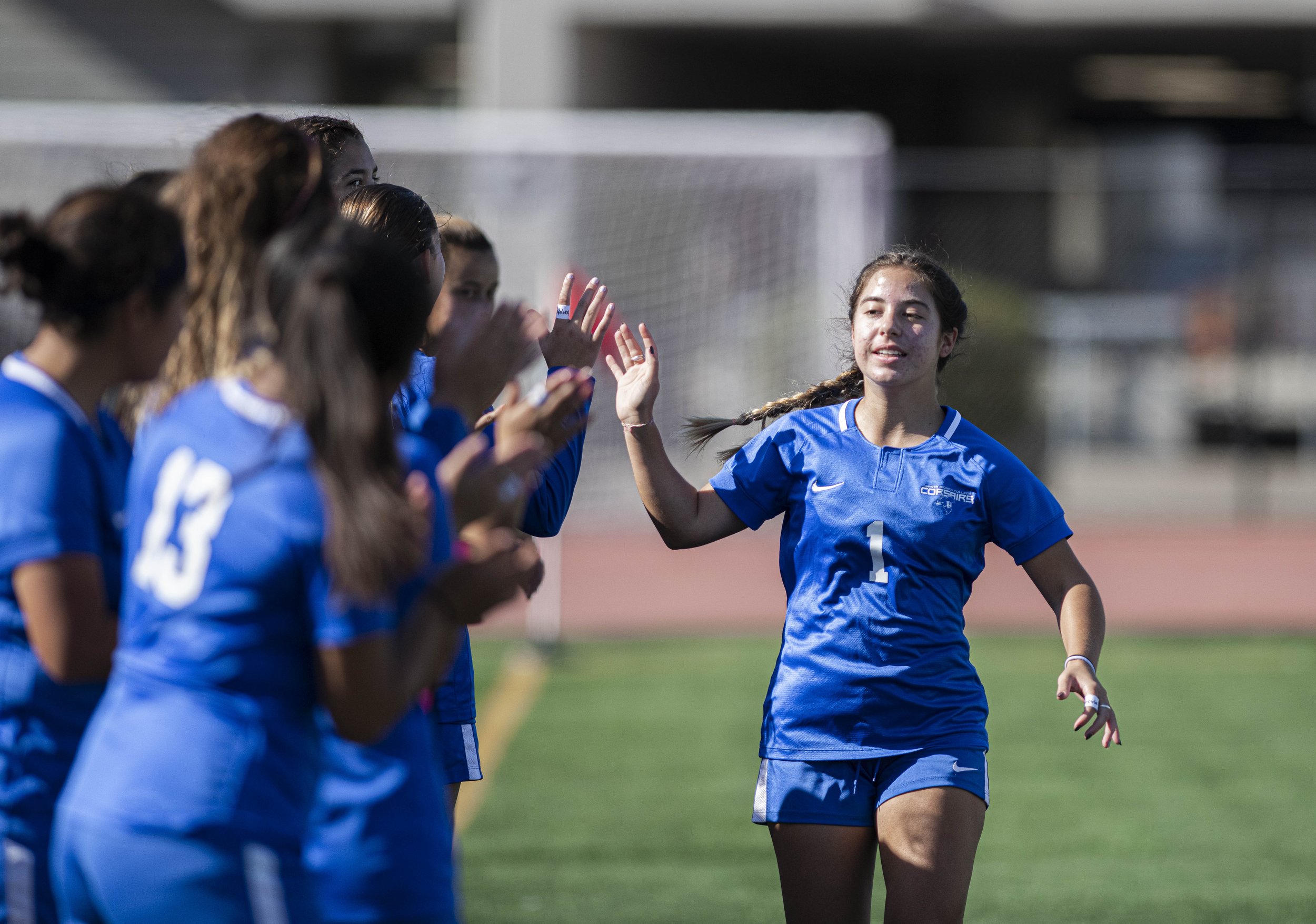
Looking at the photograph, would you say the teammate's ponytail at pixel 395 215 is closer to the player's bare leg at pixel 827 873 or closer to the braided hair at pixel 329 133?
the braided hair at pixel 329 133

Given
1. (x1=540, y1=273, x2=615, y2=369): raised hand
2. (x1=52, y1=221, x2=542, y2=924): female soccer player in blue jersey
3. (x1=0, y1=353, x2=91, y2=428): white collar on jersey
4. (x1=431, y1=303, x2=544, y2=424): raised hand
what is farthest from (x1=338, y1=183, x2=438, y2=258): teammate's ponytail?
(x1=52, y1=221, x2=542, y2=924): female soccer player in blue jersey

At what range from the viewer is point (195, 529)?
1.97 meters

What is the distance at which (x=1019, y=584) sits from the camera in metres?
13.2

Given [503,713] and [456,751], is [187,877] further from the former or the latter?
[503,713]

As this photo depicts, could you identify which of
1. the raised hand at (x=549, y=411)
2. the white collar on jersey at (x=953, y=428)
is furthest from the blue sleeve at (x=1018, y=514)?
the raised hand at (x=549, y=411)

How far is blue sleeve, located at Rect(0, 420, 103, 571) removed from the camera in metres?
2.17

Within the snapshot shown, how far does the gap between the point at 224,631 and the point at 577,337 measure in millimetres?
1423

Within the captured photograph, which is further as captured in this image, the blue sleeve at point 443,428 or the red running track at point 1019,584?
the red running track at point 1019,584

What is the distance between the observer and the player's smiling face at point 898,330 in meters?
3.40

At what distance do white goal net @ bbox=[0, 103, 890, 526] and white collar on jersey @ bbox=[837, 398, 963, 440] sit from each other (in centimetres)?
765

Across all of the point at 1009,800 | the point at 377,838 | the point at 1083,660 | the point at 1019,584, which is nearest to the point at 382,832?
the point at 377,838

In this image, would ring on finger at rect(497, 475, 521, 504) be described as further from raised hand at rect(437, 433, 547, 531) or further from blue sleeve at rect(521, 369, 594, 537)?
blue sleeve at rect(521, 369, 594, 537)

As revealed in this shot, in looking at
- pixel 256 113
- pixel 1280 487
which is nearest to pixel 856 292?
pixel 256 113

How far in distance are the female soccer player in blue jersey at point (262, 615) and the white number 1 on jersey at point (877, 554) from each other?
1502 millimetres
